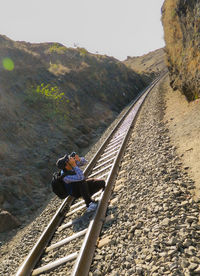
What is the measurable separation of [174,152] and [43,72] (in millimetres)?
19362

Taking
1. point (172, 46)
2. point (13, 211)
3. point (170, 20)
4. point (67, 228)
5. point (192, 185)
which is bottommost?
point (192, 185)

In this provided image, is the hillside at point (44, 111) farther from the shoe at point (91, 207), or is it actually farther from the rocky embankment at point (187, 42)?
the rocky embankment at point (187, 42)

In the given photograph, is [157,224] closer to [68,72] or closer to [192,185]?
[192,185]

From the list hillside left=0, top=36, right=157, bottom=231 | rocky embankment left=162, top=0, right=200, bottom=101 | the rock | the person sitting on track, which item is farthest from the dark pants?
rocky embankment left=162, top=0, right=200, bottom=101

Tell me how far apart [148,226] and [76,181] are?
220 centimetres

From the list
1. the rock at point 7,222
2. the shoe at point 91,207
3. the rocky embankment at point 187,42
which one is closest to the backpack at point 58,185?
the shoe at point 91,207

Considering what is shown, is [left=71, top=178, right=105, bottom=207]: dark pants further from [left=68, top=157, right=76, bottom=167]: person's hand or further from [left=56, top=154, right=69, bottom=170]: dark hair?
[left=56, top=154, right=69, bottom=170]: dark hair

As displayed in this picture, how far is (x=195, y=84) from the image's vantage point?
11.9 meters

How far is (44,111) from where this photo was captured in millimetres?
17062

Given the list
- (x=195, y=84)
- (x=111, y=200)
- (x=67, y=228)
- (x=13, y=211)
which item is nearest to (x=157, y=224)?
(x=111, y=200)

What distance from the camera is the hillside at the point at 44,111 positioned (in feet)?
32.8

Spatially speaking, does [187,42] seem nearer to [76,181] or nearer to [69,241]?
[76,181]

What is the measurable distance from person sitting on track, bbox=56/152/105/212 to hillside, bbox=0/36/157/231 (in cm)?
327

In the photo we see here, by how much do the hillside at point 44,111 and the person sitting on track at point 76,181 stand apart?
129 inches
